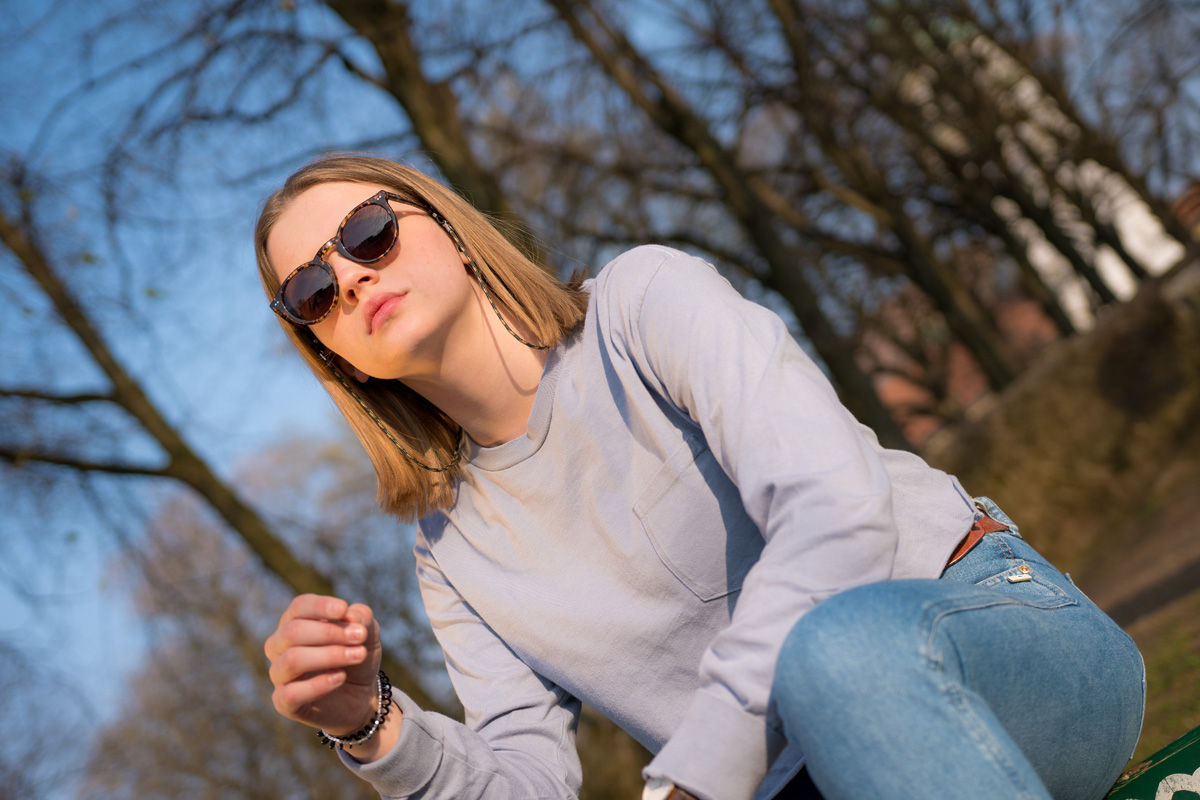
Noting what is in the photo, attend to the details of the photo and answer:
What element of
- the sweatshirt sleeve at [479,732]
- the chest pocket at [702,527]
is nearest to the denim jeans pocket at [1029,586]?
the chest pocket at [702,527]

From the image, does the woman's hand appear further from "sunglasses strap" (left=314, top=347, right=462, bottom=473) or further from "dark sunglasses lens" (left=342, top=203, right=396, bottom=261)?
"dark sunglasses lens" (left=342, top=203, right=396, bottom=261)

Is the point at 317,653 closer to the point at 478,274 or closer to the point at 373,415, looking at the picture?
the point at 373,415

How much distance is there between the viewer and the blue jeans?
1.01m

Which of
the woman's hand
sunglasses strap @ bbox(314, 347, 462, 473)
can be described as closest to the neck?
sunglasses strap @ bbox(314, 347, 462, 473)

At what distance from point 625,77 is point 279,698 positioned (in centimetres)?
665

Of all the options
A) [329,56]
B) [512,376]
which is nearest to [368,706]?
[512,376]

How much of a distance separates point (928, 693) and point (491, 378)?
1.06 m

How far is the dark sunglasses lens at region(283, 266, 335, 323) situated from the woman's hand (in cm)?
62

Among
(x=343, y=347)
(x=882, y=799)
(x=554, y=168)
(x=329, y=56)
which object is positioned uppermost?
(x=329, y=56)

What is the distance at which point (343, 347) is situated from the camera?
180cm

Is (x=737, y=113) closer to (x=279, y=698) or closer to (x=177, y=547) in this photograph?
(x=177, y=547)

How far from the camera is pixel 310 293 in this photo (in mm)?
1807

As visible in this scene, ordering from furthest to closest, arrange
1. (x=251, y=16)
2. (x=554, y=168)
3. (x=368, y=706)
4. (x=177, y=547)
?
1. (x=554, y=168)
2. (x=177, y=547)
3. (x=251, y=16)
4. (x=368, y=706)

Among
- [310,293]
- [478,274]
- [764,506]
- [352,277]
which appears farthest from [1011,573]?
[310,293]
